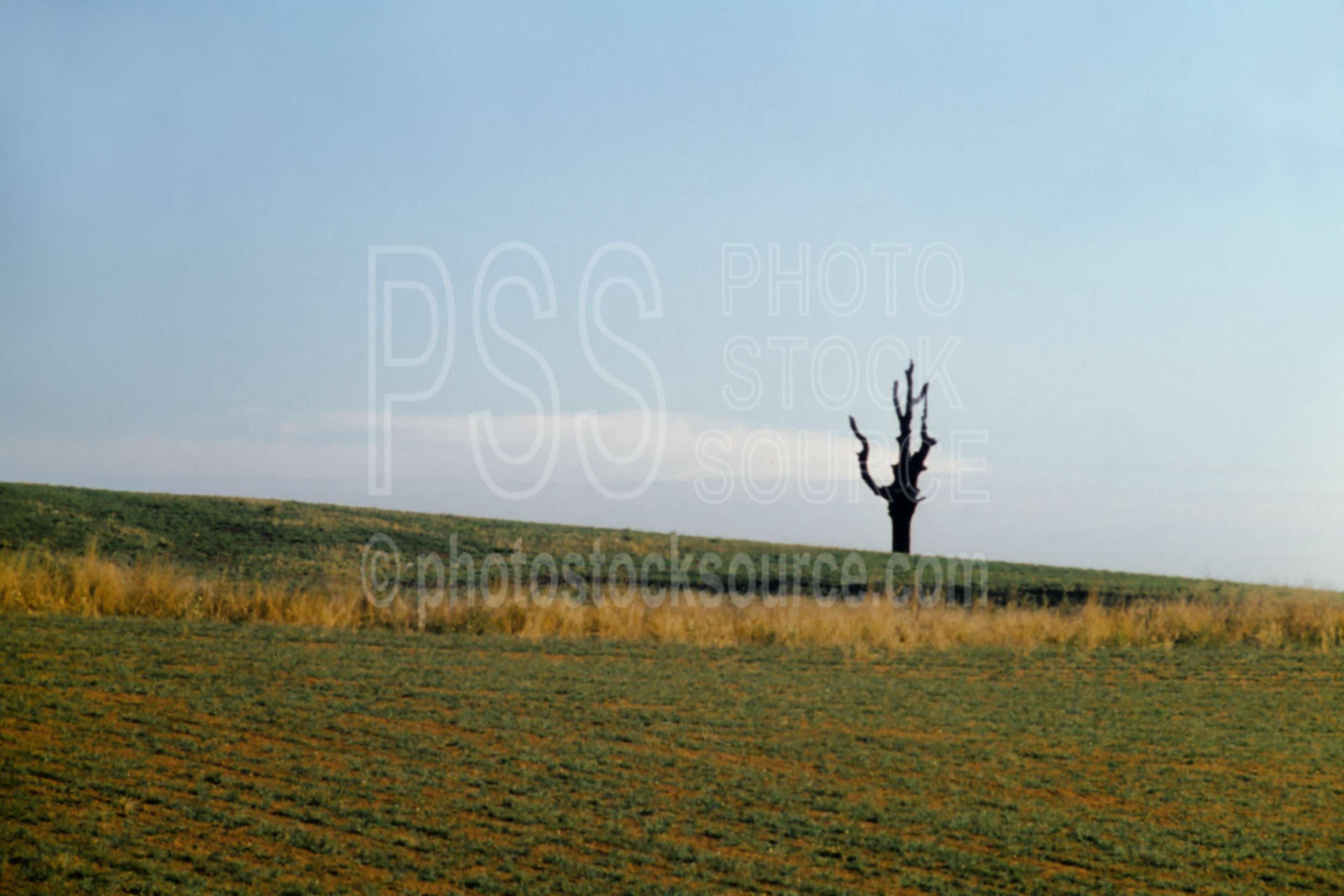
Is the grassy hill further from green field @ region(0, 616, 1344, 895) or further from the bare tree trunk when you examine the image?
green field @ region(0, 616, 1344, 895)

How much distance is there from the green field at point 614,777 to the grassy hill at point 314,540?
11.6 meters

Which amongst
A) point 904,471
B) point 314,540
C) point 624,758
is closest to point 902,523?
point 904,471

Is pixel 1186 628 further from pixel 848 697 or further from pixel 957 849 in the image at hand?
pixel 957 849

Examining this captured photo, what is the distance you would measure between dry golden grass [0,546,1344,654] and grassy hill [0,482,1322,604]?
462 centimetres

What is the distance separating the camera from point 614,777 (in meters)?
7.86

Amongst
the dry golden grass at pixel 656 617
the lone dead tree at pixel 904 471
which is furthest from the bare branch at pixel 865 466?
the dry golden grass at pixel 656 617

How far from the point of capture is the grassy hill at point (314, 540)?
26.2 metres

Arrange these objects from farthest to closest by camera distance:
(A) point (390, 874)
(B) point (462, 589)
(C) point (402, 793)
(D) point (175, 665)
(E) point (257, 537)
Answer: (E) point (257, 537)
(B) point (462, 589)
(D) point (175, 665)
(C) point (402, 793)
(A) point (390, 874)

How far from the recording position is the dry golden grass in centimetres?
1540

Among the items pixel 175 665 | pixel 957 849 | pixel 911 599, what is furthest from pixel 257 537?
pixel 957 849

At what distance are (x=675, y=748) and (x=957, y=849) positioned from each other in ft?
9.19

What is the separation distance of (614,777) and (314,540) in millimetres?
24459

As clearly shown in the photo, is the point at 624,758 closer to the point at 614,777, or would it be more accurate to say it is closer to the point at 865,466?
the point at 614,777

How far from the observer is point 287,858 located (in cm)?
592
